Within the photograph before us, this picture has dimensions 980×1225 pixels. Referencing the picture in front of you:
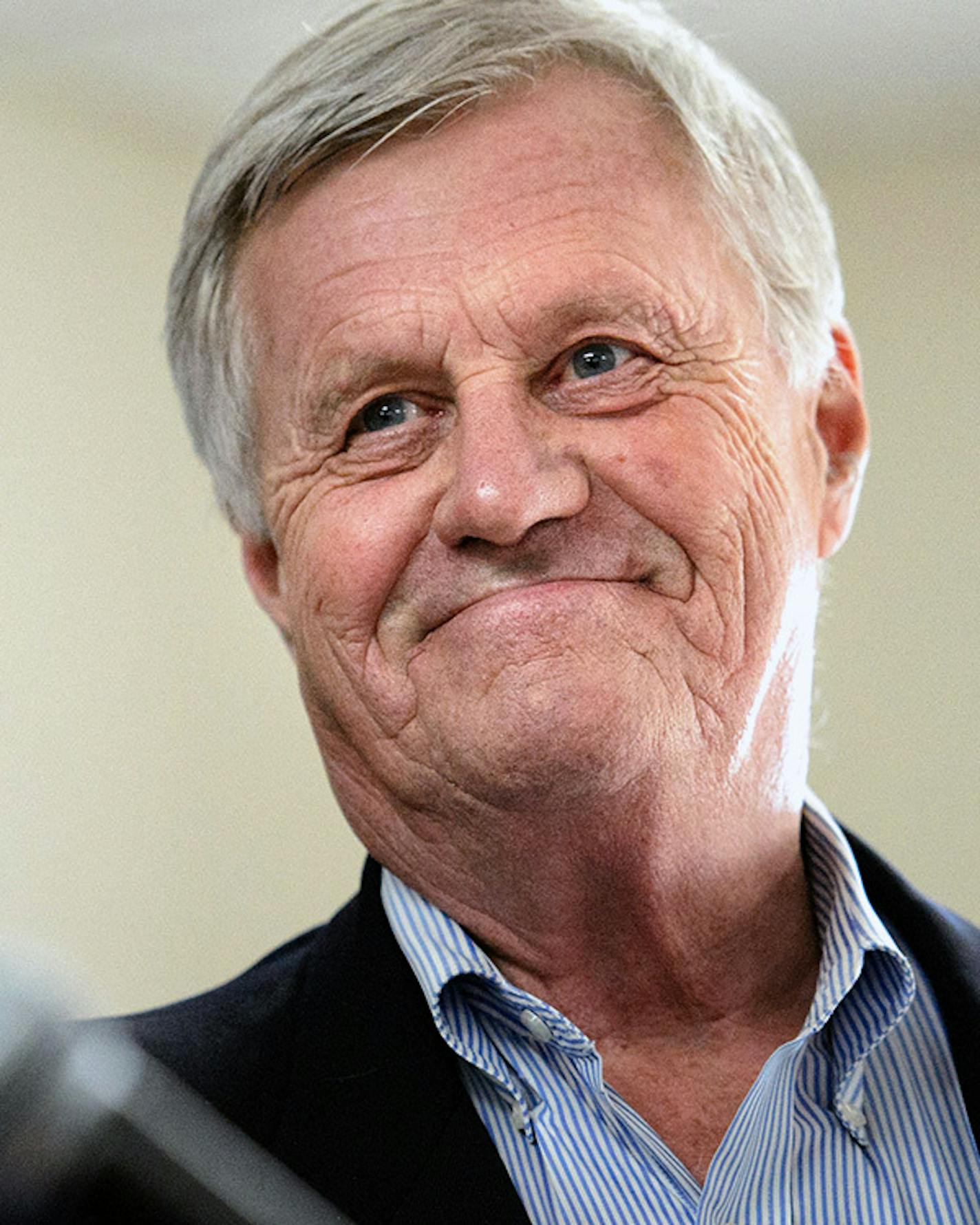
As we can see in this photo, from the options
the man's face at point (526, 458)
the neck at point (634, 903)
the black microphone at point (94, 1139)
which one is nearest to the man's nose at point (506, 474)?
the man's face at point (526, 458)

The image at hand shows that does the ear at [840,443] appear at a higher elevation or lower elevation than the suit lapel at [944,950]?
higher

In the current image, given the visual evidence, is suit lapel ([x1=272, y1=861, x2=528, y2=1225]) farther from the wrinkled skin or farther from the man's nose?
the man's nose

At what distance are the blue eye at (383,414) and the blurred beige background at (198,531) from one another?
2.01 m

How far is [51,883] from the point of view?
10.6ft

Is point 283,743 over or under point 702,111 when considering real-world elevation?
under

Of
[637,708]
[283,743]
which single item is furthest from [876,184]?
[637,708]

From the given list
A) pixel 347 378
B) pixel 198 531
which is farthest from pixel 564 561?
pixel 198 531

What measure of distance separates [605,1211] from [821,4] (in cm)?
281

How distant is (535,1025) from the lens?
125 cm

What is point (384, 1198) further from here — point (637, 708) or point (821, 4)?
point (821, 4)

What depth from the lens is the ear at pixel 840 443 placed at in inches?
59.1

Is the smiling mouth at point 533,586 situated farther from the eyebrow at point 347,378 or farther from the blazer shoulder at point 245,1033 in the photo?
the blazer shoulder at point 245,1033

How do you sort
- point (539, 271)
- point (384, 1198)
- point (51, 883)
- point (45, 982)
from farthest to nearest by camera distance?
point (51, 883), point (539, 271), point (384, 1198), point (45, 982)

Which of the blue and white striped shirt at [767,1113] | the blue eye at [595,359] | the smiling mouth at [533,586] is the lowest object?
the blue and white striped shirt at [767,1113]
